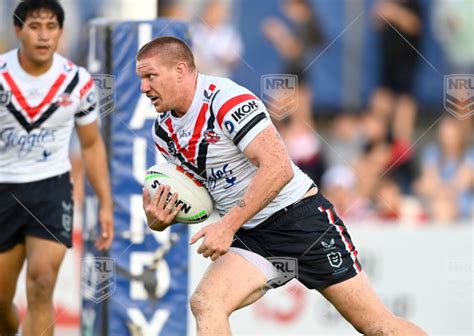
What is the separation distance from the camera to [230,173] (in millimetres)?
5930

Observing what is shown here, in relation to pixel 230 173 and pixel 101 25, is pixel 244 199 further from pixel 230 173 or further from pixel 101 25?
pixel 101 25

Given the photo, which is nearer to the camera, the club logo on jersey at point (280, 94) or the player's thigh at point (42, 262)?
the player's thigh at point (42, 262)

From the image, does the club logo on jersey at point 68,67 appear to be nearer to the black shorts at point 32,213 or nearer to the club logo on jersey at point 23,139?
the club logo on jersey at point 23,139

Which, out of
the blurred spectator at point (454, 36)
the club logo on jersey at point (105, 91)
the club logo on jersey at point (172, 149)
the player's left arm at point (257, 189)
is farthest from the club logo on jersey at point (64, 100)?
the blurred spectator at point (454, 36)

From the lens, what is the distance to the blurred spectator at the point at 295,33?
1184 centimetres

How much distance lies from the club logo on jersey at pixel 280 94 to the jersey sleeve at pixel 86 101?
3243mm

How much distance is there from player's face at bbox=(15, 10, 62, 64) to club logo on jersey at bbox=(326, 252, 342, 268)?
2393 millimetres

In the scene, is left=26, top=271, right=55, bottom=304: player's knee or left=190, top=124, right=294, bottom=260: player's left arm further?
left=26, top=271, right=55, bottom=304: player's knee

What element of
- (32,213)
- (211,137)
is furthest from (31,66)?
(211,137)

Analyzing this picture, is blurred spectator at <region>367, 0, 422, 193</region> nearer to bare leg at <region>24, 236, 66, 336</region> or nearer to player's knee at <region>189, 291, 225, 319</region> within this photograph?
bare leg at <region>24, 236, 66, 336</region>

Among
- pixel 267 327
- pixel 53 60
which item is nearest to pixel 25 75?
pixel 53 60

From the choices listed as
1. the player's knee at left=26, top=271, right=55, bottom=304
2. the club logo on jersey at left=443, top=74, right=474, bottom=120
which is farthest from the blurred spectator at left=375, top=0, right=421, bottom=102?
the player's knee at left=26, top=271, right=55, bottom=304

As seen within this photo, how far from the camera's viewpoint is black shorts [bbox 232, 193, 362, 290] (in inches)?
235

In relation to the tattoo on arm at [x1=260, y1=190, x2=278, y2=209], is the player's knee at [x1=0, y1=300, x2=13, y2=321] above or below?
below
